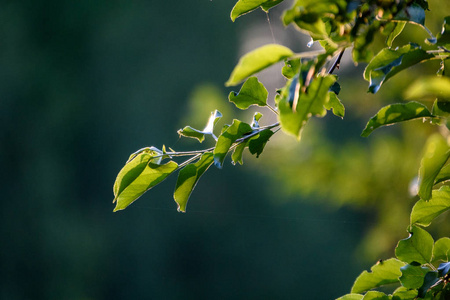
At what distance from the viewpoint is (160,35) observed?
5.25m

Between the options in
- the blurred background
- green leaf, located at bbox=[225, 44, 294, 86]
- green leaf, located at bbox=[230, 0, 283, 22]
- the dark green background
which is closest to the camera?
green leaf, located at bbox=[225, 44, 294, 86]

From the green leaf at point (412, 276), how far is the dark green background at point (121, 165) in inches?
178

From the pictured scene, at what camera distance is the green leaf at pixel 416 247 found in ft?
1.00

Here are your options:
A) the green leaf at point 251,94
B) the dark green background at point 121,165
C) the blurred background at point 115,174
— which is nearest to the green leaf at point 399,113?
the green leaf at point 251,94

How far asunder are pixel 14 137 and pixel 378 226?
15.3ft

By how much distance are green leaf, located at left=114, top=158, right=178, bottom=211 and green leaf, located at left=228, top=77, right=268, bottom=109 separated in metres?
0.09

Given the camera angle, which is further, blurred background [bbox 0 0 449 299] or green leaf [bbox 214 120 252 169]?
blurred background [bbox 0 0 449 299]

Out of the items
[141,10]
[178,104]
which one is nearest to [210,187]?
[178,104]

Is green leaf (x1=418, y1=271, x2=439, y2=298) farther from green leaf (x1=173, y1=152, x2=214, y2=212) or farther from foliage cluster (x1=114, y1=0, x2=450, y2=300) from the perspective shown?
green leaf (x1=173, y1=152, x2=214, y2=212)

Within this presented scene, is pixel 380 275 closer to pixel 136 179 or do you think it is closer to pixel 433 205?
pixel 433 205

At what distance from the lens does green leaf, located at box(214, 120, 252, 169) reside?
0.92 ft

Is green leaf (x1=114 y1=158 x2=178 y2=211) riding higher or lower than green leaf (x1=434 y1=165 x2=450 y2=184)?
higher

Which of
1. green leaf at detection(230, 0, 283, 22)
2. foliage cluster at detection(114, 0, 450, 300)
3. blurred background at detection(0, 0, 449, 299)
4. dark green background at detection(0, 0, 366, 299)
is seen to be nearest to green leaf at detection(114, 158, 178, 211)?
foliage cluster at detection(114, 0, 450, 300)

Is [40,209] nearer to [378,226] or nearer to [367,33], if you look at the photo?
[378,226]
